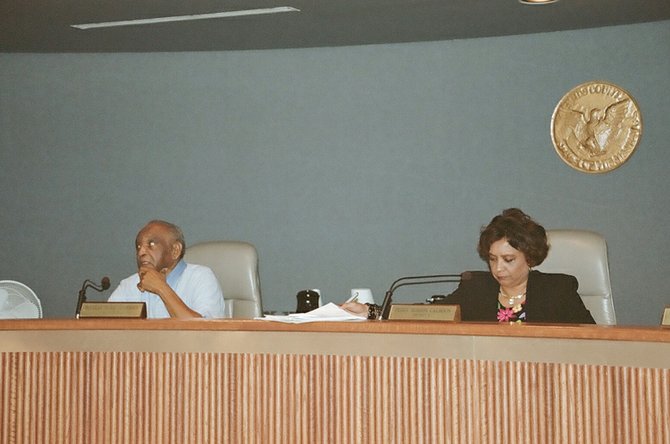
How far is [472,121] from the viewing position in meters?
4.90

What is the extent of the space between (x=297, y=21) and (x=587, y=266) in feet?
6.89

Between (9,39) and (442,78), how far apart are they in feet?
8.01

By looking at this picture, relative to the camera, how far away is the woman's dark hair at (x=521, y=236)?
9.57ft

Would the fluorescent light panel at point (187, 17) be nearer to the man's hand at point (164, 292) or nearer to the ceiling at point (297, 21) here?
the ceiling at point (297, 21)

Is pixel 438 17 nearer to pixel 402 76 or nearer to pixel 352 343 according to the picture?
pixel 402 76

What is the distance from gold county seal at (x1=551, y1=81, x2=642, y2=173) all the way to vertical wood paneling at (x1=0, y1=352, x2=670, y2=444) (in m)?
2.91

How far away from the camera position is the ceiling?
4145mm

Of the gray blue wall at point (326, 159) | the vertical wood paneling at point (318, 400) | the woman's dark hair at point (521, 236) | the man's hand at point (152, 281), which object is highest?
the gray blue wall at point (326, 159)

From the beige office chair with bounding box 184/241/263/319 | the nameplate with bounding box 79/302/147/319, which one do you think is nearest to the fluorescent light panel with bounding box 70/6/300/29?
the beige office chair with bounding box 184/241/263/319

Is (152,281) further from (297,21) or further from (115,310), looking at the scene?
(297,21)

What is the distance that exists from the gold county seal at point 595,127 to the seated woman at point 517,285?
1.82 m

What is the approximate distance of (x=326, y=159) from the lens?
5113mm

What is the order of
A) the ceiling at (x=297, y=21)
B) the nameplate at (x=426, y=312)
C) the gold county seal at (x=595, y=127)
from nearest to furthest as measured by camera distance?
the nameplate at (x=426, y=312)
the ceiling at (x=297, y=21)
the gold county seal at (x=595, y=127)

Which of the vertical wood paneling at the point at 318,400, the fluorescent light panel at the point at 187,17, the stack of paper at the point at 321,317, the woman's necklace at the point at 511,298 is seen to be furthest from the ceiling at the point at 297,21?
the vertical wood paneling at the point at 318,400
